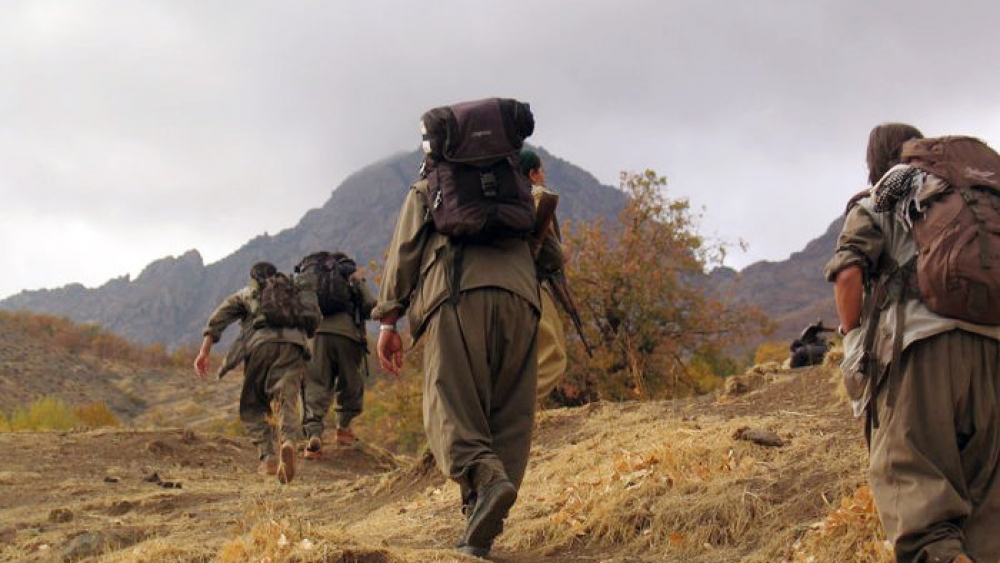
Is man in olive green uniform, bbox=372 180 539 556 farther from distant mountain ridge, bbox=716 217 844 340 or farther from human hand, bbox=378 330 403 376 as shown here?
distant mountain ridge, bbox=716 217 844 340

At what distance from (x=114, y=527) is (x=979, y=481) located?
5.76 m

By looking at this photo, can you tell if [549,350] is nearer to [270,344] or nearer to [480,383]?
[480,383]

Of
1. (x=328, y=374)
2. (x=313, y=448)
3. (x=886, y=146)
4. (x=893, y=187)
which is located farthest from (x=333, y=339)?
(x=893, y=187)

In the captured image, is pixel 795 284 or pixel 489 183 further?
pixel 795 284

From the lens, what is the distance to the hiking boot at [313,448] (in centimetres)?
1142

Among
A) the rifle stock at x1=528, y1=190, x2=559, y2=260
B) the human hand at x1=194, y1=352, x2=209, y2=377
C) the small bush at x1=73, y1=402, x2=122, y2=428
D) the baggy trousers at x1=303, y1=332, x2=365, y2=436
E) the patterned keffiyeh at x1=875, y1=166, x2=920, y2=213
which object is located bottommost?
the small bush at x1=73, y1=402, x2=122, y2=428

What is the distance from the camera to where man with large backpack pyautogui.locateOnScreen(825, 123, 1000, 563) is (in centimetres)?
359

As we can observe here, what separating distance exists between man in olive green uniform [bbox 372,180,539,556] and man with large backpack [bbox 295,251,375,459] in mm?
6139

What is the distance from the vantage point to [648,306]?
2061 cm

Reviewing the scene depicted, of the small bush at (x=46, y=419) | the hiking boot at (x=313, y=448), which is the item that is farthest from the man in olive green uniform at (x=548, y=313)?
the small bush at (x=46, y=419)

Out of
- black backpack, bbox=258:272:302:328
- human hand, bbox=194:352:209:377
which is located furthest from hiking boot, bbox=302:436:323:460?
black backpack, bbox=258:272:302:328

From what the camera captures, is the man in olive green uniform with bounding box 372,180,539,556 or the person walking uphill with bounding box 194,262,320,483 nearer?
the man in olive green uniform with bounding box 372,180,539,556

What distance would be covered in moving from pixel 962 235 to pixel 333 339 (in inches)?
339

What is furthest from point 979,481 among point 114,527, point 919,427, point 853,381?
point 114,527
